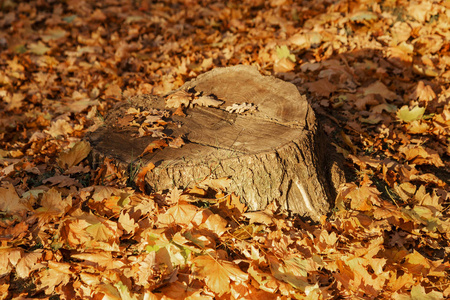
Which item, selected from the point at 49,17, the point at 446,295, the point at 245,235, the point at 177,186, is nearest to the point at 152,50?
the point at 49,17

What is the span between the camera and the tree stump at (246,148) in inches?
101

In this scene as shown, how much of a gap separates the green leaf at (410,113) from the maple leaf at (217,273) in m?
2.38

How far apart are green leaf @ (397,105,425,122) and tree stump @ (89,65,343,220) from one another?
98cm

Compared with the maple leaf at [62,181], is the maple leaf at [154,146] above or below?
above

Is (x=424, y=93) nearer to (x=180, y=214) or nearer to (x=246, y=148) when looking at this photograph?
(x=246, y=148)

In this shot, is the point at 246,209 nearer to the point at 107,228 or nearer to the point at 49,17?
the point at 107,228

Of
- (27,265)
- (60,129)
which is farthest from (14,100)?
(27,265)

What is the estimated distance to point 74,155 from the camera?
299 cm

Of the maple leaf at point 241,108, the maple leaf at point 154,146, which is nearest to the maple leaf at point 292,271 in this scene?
the maple leaf at point 154,146

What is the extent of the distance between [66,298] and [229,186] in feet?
→ 3.85

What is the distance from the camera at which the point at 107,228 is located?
2.47m

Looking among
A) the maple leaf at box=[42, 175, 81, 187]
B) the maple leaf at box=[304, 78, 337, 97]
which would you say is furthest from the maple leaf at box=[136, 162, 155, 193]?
the maple leaf at box=[304, 78, 337, 97]

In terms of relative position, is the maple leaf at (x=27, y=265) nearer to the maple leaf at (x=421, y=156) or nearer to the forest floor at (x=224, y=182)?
the forest floor at (x=224, y=182)

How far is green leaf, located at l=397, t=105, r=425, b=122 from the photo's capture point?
3.65 m
